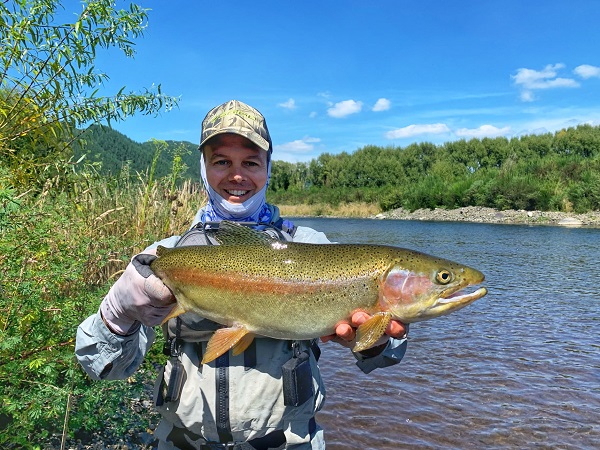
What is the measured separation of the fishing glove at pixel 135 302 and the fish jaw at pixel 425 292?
1140 millimetres

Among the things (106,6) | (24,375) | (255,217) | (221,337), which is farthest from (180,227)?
(221,337)

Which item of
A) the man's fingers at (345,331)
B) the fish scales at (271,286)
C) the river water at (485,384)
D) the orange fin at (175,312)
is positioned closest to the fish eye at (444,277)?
the fish scales at (271,286)

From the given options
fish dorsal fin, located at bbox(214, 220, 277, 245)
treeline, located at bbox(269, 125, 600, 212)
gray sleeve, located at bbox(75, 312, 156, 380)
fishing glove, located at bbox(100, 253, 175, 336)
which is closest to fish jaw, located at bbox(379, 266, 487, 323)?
fish dorsal fin, located at bbox(214, 220, 277, 245)

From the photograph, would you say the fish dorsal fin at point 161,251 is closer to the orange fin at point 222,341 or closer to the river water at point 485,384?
the orange fin at point 222,341

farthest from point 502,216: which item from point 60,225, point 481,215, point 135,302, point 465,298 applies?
point 135,302

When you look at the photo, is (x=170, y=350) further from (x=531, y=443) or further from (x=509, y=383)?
(x=509, y=383)

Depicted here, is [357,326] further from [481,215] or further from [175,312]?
[481,215]

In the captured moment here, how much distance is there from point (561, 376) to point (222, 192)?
7842 mm

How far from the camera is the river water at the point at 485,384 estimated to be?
641 cm

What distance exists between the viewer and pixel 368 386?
26.3 feet

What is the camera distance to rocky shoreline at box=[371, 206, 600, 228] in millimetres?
47312

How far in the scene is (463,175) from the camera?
75500 millimetres

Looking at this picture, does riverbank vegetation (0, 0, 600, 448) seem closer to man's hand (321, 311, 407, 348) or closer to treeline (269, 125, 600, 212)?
man's hand (321, 311, 407, 348)

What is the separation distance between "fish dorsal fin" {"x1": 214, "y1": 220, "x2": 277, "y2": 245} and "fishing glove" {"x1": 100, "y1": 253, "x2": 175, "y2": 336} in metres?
0.44
